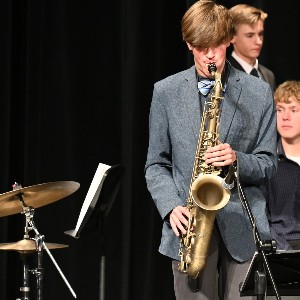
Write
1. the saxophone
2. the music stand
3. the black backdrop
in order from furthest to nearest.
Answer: the black backdrop, the music stand, the saxophone

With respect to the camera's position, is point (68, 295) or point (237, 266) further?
point (68, 295)

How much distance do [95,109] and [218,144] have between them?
2358 millimetres

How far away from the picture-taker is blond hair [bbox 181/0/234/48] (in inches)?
110

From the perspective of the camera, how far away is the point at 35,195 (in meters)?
3.56

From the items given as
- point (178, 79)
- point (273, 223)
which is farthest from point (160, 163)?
point (273, 223)

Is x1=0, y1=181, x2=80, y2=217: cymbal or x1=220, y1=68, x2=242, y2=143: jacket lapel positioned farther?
x1=0, y1=181, x2=80, y2=217: cymbal

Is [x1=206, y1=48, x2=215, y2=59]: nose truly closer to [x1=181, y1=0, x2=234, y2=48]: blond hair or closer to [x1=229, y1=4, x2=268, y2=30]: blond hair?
[x1=181, y1=0, x2=234, y2=48]: blond hair

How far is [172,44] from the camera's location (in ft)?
16.4

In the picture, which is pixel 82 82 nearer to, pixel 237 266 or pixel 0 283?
pixel 0 283

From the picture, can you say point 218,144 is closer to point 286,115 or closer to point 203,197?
point 203,197

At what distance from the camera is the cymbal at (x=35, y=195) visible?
3484 millimetres

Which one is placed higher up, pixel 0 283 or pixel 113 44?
pixel 113 44

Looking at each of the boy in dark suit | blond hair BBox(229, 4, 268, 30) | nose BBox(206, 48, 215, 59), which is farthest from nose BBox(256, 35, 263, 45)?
nose BBox(206, 48, 215, 59)

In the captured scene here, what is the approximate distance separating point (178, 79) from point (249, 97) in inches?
11.5
